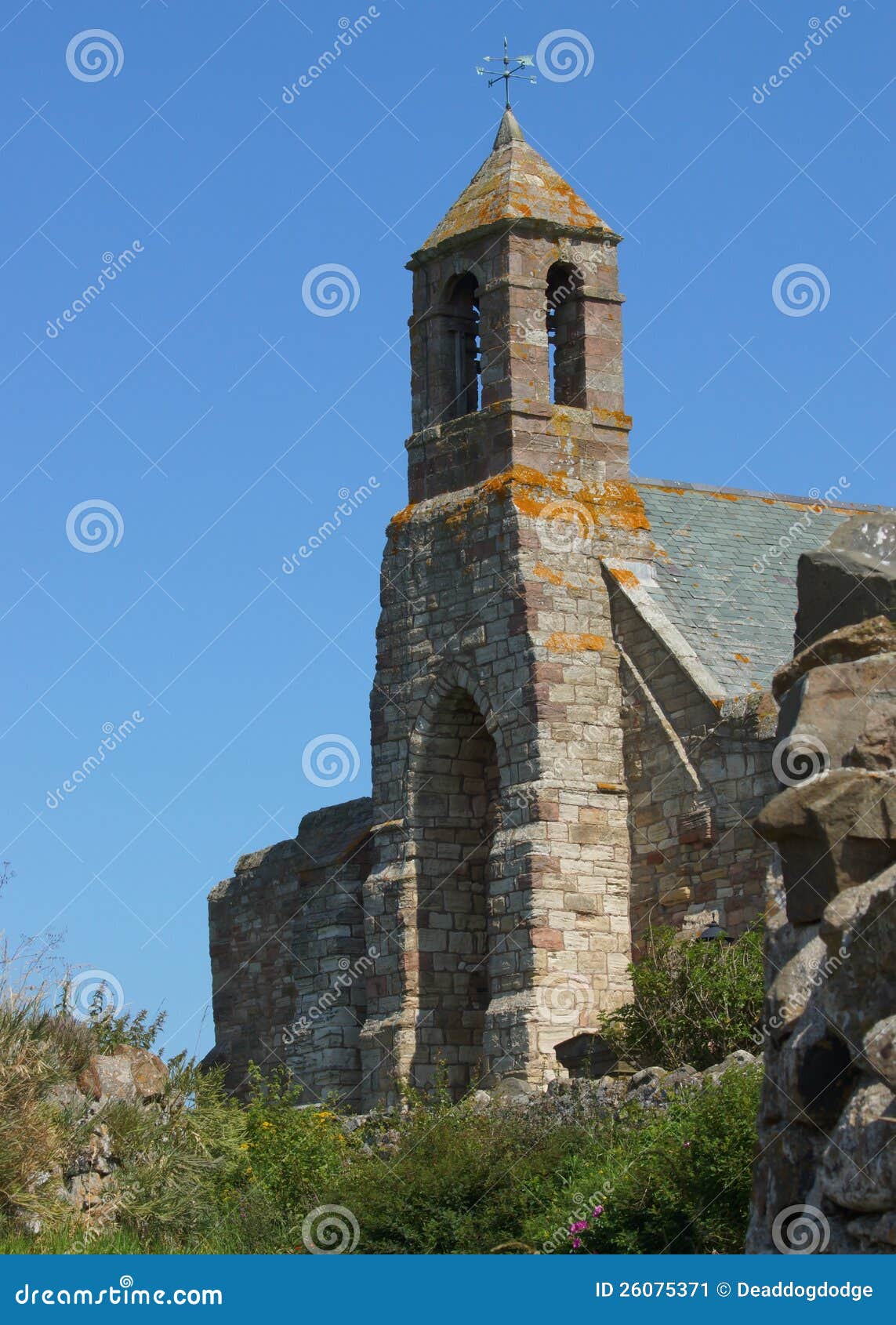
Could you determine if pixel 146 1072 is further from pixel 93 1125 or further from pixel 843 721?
pixel 843 721

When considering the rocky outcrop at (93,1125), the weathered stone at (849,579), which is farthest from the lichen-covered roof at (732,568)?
the weathered stone at (849,579)

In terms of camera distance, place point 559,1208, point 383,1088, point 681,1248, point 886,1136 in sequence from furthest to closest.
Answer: point 383,1088
point 559,1208
point 681,1248
point 886,1136

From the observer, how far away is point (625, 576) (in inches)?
853

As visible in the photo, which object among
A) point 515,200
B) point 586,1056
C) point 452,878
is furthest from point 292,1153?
point 515,200

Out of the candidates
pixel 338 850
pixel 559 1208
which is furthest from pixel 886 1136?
pixel 338 850

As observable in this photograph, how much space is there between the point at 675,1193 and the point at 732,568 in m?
11.4

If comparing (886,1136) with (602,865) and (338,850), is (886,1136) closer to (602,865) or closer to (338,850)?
(602,865)

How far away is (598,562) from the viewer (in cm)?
2173

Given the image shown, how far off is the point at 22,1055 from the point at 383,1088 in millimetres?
8123

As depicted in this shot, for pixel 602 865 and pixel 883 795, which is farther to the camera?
pixel 602 865

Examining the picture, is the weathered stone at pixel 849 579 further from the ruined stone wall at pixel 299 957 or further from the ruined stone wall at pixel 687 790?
the ruined stone wall at pixel 299 957

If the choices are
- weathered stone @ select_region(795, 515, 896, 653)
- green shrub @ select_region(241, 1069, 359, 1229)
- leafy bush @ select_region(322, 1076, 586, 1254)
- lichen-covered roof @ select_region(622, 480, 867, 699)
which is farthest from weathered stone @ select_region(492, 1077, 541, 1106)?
weathered stone @ select_region(795, 515, 896, 653)

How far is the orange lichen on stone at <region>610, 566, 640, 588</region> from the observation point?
850 inches

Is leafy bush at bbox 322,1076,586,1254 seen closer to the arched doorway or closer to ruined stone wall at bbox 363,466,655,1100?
ruined stone wall at bbox 363,466,655,1100
